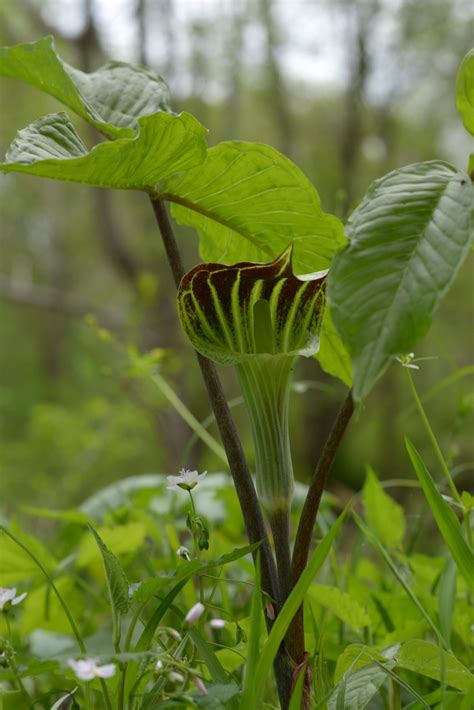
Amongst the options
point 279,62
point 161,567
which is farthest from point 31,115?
point 161,567

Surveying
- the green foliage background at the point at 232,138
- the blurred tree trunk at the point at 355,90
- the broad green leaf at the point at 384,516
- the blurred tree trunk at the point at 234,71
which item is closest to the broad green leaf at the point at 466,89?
the broad green leaf at the point at 384,516

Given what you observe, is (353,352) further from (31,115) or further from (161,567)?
(31,115)

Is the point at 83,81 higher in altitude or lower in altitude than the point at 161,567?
higher

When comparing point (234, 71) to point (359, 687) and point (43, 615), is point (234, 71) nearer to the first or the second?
point (43, 615)

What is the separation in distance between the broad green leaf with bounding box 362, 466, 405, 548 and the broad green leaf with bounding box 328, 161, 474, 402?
38cm

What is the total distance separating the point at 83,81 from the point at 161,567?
0.44 metres

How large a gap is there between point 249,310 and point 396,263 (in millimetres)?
99

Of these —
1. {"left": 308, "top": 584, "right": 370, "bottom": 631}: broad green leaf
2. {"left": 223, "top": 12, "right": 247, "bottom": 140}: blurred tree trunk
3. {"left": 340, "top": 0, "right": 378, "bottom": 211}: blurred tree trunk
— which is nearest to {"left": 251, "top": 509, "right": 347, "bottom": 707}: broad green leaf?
{"left": 308, "top": 584, "right": 370, "bottom": 631}: broad green leaf

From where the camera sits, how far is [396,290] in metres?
0.26

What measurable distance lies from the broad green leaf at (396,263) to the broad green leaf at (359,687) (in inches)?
6.8

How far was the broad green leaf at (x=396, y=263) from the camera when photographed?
0.83 feet

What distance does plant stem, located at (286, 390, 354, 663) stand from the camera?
0.34 metres

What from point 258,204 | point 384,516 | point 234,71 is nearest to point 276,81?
point 234,71

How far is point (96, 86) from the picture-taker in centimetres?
49
